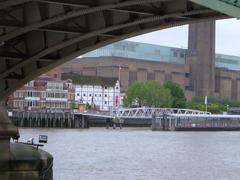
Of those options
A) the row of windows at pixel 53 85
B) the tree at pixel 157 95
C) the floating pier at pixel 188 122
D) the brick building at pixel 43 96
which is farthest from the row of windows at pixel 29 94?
the tree at pixel 157 95

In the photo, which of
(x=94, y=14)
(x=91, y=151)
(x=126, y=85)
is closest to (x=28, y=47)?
(x=94, y=14)

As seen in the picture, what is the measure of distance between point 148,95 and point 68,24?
534 ft

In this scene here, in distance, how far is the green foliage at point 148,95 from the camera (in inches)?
7125

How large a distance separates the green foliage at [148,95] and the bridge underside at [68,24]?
503ft

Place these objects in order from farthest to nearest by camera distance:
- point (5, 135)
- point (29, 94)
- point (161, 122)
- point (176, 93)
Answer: point (176, 93), point (29, 94), point (161, 122), point (5, 135)

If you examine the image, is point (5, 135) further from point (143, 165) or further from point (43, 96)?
point (43, 96)

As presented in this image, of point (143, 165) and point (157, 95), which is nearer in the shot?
point (143, 165)

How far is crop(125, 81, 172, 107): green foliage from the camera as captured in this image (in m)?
181

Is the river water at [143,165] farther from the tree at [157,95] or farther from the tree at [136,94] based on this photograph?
the tree at [157,95]

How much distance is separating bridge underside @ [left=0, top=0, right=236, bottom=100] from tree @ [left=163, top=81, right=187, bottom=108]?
6474 inches

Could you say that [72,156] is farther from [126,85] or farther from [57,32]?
[126,85]

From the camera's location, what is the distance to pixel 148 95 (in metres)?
184

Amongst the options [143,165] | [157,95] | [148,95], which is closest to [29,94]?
[148,95]

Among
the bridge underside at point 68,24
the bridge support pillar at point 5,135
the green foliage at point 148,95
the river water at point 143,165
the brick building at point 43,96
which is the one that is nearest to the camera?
the bridge underside at point 68,24
